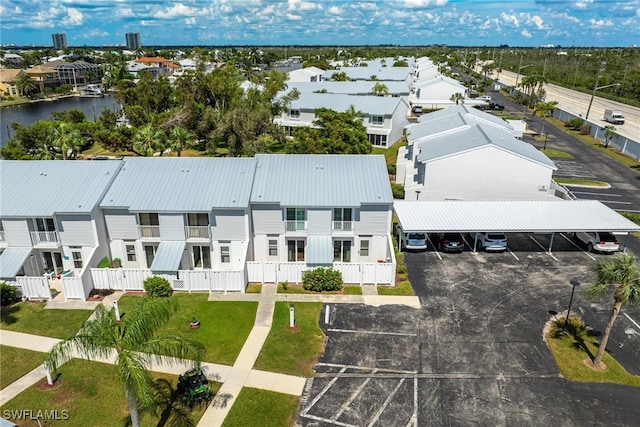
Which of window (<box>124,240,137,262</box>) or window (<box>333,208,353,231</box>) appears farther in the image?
window (<box>333,208,353,231</box>)

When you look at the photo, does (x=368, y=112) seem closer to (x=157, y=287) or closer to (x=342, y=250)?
(x=342, y=250)

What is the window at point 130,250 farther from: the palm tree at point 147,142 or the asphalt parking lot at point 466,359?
the palm tree at point 147,142

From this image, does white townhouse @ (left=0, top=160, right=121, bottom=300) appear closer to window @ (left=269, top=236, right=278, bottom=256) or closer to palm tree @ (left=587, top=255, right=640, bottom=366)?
window @ (left=269, top=236, right=278, bottom=256)

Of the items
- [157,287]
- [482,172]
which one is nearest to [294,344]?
[157,287]

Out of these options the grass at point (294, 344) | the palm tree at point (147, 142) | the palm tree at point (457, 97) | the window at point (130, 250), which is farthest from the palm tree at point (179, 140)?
the palm tree at point (457, 97)

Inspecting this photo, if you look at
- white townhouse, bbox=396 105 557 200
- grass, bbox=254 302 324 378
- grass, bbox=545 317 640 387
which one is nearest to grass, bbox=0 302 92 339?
grass, bbox=254 302 324 378

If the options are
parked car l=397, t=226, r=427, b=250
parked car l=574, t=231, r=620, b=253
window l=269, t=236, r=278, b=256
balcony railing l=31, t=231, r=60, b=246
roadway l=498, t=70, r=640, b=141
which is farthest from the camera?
roadway l=498, t=70, r=640, b=141
